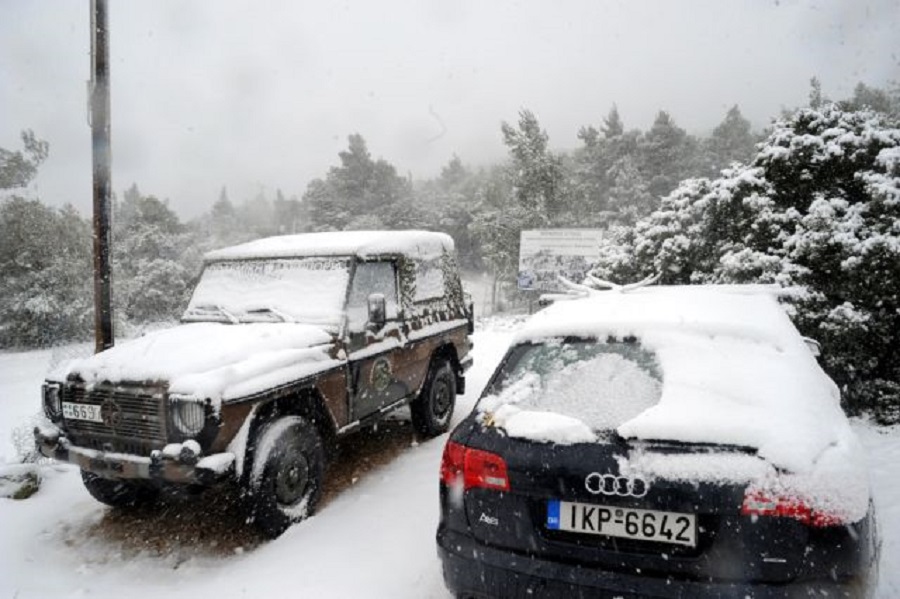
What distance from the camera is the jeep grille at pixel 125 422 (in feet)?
11.8

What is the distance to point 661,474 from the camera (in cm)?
200

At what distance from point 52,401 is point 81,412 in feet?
1.44

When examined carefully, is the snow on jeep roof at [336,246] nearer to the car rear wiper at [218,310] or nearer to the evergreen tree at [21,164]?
the car rear wiper at [218,310]

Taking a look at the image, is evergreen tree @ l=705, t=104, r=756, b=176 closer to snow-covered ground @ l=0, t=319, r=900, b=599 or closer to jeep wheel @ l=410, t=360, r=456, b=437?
jeep wheel @ l=410, t=360, r=456, b=437

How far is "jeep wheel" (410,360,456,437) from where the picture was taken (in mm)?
6008

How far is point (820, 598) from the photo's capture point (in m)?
1.81

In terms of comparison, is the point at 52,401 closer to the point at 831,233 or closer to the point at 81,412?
the point at 81,412

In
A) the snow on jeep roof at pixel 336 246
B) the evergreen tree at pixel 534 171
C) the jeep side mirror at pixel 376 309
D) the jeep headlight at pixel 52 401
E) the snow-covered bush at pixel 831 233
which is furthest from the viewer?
the evergreen tree at pixel 534 171

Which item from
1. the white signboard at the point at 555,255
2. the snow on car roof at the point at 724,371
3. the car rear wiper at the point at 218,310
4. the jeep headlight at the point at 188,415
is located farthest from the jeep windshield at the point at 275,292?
the white signboard at the point at 555,255

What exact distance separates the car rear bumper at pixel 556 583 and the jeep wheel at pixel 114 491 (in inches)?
125

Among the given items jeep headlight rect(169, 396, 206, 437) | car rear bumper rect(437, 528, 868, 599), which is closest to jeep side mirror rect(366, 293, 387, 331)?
jeep headlight rect(169, 396, 206, 437)

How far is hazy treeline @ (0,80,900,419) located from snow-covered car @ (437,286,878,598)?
4266mm

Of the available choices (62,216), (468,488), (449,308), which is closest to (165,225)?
(62,216)

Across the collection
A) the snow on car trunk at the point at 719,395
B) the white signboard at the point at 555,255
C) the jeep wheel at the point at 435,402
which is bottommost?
the jeep wheel at the point at 435,402
